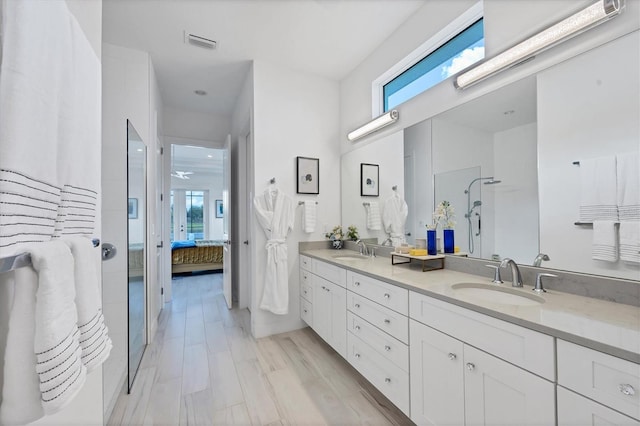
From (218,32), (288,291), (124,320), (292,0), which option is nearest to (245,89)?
(218,32)

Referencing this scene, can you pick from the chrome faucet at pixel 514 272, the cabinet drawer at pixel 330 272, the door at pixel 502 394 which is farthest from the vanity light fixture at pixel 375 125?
the door at pixel 502 394

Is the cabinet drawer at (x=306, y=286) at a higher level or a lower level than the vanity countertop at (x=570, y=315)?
lower

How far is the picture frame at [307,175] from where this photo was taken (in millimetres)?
3002

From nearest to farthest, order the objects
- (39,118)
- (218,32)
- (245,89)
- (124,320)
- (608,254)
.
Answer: (39,118) < (608,254) < (124,320) < (218,32) < (245,89)

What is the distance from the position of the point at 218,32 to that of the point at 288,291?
258cm

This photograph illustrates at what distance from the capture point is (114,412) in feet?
5.59

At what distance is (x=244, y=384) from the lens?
1.98 m

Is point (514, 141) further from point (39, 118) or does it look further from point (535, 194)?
point (39, 118)

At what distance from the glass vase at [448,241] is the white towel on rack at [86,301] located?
195 cm

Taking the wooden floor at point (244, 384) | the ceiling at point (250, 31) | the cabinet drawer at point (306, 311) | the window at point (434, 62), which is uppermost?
the ceiling at point (250, 31)

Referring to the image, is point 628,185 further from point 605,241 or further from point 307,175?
point 307,175

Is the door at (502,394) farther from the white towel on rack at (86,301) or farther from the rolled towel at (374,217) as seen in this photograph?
the rolled towel at (374,217)

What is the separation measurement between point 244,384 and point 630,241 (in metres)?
2.35

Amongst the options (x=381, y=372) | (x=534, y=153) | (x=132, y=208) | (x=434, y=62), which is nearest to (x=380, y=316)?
(x=381, y=372)
